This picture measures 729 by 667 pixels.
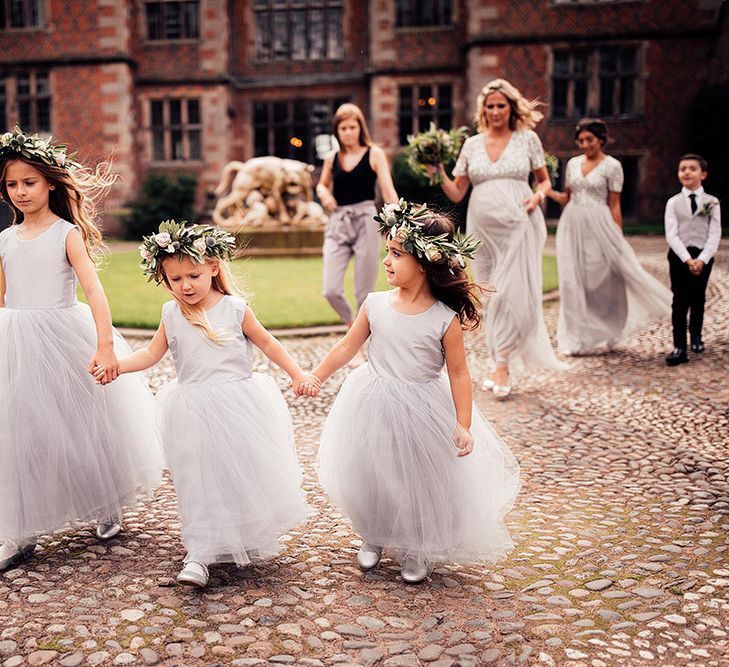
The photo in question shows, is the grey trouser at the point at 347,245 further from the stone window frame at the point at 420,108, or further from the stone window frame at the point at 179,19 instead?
the stone window frame at the point at 179,19

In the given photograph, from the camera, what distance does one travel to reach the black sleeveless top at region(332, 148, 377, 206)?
6.64 metres

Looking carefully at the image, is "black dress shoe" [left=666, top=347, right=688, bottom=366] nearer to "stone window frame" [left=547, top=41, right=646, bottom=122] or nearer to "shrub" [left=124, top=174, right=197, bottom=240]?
"shrub" [left=124, top=174, right=197, bottom=240]

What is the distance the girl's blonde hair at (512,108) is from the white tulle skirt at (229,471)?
3.47 metres

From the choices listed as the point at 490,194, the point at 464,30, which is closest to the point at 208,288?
the point at 490,194

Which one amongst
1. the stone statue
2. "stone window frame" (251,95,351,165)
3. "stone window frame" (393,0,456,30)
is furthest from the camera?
"stone window frame" (251,95,351,165)

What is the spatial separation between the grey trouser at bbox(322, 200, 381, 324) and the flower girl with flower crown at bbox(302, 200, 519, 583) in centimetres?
360

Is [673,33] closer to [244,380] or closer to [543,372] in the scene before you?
[543,372]

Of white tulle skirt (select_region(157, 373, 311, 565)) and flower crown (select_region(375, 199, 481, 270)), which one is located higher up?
flower crown (select_region(375, 199, 481, 270))

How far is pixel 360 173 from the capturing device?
6648mm

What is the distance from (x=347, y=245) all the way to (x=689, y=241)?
9.70 ft

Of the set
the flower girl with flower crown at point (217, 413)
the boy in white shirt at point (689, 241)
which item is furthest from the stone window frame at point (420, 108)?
the flower girl with flower crown at point (217, 413)

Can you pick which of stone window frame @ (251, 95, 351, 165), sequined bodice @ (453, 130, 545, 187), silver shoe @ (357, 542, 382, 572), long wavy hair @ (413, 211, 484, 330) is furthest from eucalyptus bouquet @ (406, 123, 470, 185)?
stone window frame @ (251, 95, 351, 165)

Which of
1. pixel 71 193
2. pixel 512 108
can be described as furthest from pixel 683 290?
pixel 71 193

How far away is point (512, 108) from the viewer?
582 cm
